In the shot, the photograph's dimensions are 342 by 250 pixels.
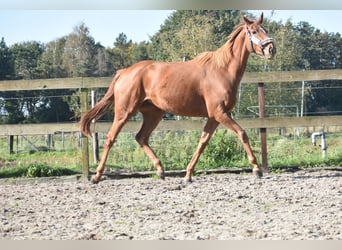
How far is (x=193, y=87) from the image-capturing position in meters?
5.64

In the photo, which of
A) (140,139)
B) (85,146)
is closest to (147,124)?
(140,139)

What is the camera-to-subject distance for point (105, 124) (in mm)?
6320

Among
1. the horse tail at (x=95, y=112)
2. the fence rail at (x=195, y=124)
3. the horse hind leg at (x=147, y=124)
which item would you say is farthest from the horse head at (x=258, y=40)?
the horse tail at (x=95, y=112)

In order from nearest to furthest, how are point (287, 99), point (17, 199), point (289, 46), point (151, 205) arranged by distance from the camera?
point (151, 205), point (17, 199), point (287, 99), point (289, 46)

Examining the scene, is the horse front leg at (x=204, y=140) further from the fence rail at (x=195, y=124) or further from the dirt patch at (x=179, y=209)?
the fence rail at (x=195, y=124)

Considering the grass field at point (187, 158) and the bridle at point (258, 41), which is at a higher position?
the bridle at point (258, 41)

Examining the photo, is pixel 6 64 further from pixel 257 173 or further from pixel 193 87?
pixel 257 173

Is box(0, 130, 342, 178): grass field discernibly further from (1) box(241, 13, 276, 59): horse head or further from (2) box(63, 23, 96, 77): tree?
(2) box(63, 23, 96, 77): tree

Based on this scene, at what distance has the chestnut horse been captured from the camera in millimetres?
5512

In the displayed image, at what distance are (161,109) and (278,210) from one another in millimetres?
2374

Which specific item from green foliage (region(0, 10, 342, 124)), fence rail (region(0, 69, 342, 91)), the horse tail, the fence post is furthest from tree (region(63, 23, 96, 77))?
the horse tail

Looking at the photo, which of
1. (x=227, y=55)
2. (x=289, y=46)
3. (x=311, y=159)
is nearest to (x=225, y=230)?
(x=227, y=55)

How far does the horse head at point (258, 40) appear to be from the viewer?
5.34 metres

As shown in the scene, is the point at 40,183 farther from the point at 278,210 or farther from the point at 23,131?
the point at 278,210
